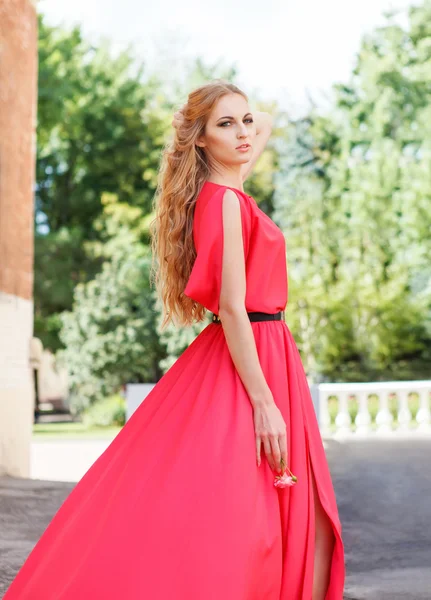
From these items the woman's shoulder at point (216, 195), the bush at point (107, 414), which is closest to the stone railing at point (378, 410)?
the woman's shoulder at point (216, 195)

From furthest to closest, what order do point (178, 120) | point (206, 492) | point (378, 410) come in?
point (378, 410) < point (178, 120) < point (206, 492)

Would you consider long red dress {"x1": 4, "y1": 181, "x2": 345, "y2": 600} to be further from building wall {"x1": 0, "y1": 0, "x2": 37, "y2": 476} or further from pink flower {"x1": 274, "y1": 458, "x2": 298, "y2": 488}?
building wall {"x1": 0, "y1": 0, "x2": 37, "y2": 476}

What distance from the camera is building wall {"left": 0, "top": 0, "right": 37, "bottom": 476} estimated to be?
351 inches

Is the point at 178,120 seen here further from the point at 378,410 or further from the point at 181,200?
the point at 378,410

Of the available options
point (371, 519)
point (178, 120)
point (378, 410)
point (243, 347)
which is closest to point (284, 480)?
point (243, 347)

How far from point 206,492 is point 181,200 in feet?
2.89

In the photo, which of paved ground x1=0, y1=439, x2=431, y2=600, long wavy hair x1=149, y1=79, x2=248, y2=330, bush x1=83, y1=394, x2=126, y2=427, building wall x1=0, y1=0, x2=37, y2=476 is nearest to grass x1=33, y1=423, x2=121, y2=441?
bush x1=83, y1=394, x2=126, y2=427

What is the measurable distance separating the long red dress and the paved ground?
1.62 meters

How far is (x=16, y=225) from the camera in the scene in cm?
948

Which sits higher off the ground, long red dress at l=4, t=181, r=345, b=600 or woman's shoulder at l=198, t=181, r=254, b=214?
woman's shoulder at l=198, t=181, r=254, b=214

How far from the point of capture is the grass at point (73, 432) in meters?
22.0

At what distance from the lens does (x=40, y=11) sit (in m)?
29.5

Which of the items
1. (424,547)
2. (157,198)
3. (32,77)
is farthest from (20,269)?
(157,198)

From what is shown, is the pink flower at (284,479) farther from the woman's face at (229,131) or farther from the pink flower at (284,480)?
the woman's face at (229,131)
